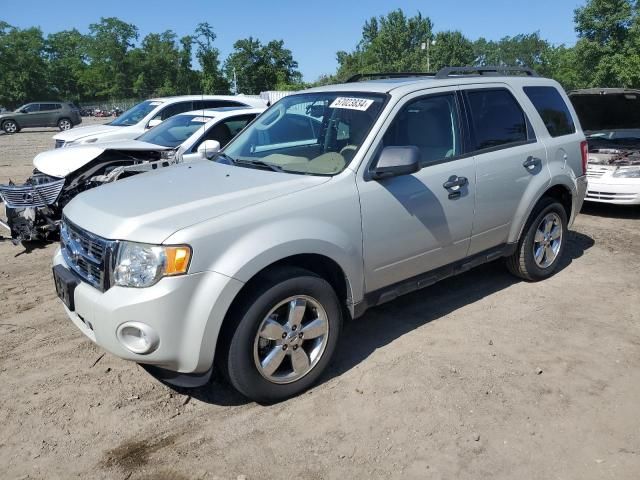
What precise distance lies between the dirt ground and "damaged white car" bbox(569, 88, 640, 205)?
→ 356 centimetres

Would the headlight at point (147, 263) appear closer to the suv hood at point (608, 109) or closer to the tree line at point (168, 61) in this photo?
the suv hood at point (608, 109)

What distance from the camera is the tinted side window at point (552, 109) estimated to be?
4.96 m

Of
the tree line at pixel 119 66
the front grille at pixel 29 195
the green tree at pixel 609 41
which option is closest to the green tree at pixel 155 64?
the tree line at pixel 119 66

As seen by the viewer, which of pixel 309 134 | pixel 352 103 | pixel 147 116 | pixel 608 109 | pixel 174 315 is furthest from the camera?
pixel 147 116

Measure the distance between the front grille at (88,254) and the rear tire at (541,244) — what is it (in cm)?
357

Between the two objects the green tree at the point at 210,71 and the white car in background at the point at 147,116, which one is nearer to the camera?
the white car in background at the point at 147,116

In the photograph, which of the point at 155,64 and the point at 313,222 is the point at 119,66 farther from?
the point at 313,222

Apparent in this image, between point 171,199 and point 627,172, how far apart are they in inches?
270

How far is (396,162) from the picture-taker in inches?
135

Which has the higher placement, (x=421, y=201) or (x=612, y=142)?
(x=421, y=201)

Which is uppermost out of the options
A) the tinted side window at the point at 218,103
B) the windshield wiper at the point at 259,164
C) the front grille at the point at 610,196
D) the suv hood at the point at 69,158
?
the tinted side window at the point at 218,103

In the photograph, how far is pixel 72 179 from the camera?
6688mm

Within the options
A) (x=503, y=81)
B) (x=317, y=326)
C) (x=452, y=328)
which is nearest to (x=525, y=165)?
(x=503, y=81)

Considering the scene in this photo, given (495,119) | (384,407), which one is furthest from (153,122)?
(384,407)
